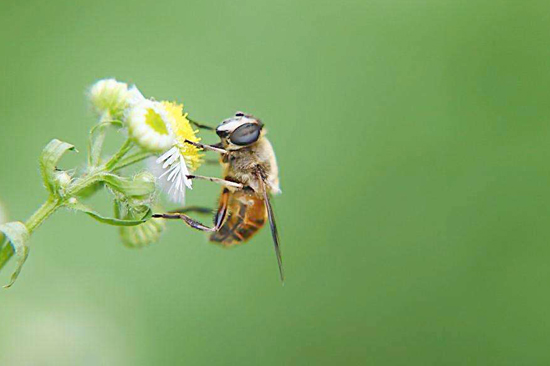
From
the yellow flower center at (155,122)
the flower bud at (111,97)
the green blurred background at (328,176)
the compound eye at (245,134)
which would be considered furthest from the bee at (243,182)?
the green blurred background at (328,176)

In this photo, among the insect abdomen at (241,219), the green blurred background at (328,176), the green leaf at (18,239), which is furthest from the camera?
the green blurred background at (328,176)

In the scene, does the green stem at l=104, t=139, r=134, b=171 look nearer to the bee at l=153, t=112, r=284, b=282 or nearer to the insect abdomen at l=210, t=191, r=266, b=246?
the bee at l=153, t=112, r=284, b=282

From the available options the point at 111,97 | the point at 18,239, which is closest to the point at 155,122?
the point at 111,97

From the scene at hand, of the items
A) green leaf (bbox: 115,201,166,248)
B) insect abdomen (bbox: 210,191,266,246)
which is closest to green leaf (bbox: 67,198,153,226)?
green leaf (bbox: 115,201,166,248)

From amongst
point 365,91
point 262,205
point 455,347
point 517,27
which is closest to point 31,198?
point 262,205

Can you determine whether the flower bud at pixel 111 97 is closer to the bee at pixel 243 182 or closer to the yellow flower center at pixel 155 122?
the yellow flower center at pixel 155 122

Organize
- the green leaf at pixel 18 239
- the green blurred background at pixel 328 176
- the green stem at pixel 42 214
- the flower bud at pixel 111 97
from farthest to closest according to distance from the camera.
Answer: the green blurred background at pixel 328 176 → the flower bud at pixel 111 97 → the green stem at pixel 42 214 → the green leaf at pixel 18 239

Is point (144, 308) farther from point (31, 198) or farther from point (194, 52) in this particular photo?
point (194, 52)
